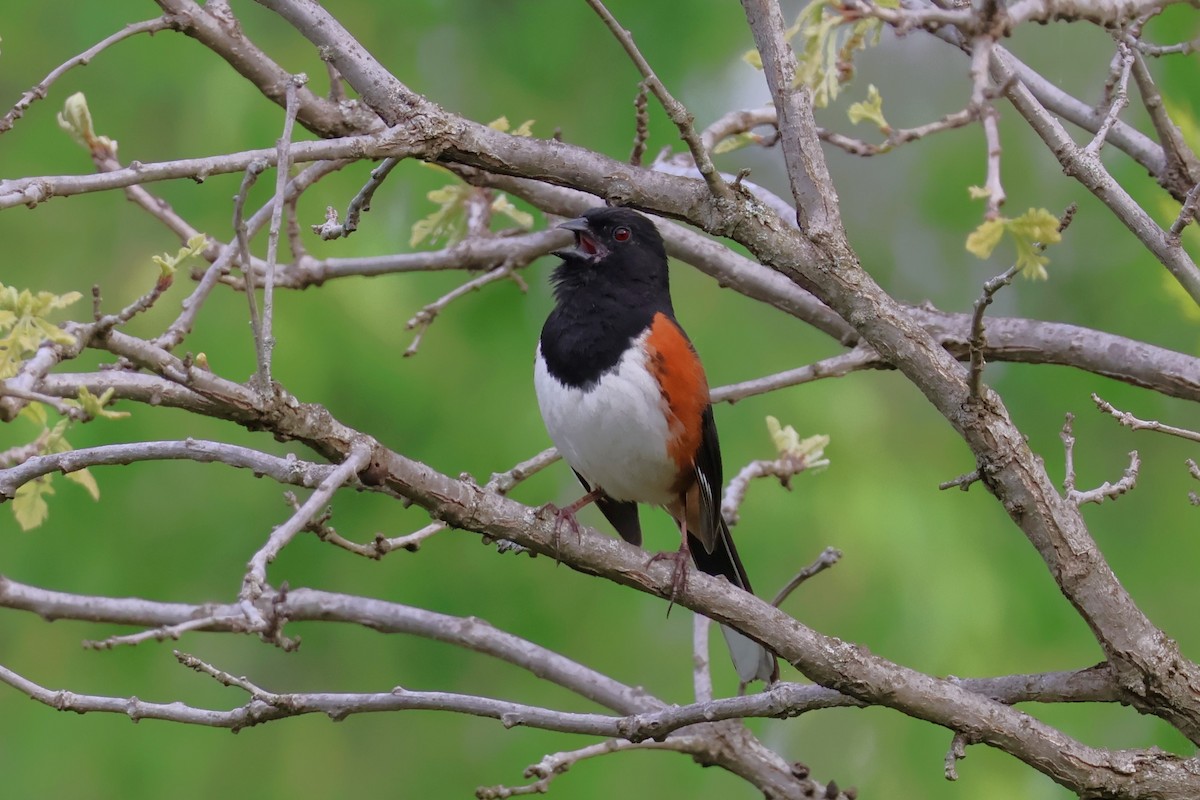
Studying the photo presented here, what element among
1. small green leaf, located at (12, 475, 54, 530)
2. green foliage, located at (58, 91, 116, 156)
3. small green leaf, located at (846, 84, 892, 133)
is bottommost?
small green leaf, located at (12, 475, 54, 530)

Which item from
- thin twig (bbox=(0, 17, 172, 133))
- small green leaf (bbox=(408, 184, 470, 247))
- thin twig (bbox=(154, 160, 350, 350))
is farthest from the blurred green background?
thin twig (bbox=(0, 17, 172, 133))

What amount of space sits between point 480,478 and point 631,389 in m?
1.41

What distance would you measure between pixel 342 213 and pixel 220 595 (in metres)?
1.43

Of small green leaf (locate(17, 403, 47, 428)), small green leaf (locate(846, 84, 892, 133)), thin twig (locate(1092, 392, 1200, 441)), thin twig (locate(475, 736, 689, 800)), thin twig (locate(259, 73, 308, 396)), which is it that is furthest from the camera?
small green leaf (locate(846, 84, 892, 133))

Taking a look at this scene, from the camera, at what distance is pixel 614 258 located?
335 cm

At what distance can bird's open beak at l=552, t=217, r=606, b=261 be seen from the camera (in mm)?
3326

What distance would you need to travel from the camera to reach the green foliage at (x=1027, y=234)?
2.17 metres

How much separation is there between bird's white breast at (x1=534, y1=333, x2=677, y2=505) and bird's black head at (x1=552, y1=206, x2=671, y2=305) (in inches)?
8.2

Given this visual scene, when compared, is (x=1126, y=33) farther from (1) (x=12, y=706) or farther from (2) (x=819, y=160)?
(1) (x=12, y=706)

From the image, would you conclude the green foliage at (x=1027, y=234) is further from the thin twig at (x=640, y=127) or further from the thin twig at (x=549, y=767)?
the thin twig at (x=549, y=767)

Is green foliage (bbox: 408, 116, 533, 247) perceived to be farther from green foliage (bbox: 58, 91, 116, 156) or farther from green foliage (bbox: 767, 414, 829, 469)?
green foliage (bbox: 767, 414, 829, 469)

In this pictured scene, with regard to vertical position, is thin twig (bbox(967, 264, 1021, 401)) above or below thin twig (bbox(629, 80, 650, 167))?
below

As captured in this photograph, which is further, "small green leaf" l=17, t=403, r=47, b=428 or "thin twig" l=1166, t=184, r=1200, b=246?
"small green leaf" l=17, t=403, r=47, b=428

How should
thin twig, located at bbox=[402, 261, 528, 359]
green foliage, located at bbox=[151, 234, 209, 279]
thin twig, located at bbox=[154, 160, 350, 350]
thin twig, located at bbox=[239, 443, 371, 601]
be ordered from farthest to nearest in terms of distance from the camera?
1. thin twig, located at bbox=[402, 261, 528, 359]
2. thin twig, located at bbox=[154, 160, 350, 350]
3. green foliage, located at bbox=[151, 234, 209, 279]
4. thin twig, located at bbox=[239, 443, 371, 601]
